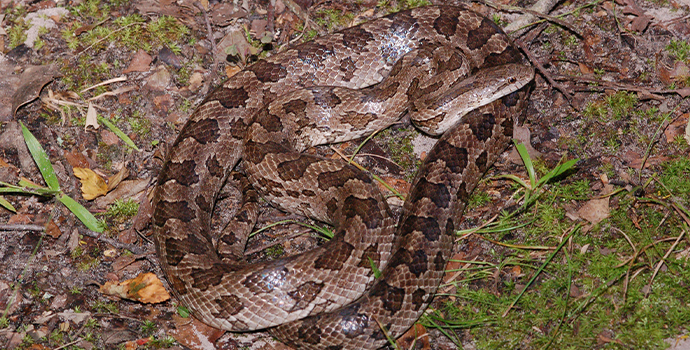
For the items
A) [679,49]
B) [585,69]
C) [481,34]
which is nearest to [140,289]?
[481,34]

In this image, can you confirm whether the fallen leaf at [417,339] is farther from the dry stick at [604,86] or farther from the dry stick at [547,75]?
the dry stick at [604,86]

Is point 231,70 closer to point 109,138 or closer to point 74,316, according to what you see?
point 109,138

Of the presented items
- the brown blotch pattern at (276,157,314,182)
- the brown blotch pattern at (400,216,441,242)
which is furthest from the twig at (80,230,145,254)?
the brown blotch pattern at (400,216,441,242)

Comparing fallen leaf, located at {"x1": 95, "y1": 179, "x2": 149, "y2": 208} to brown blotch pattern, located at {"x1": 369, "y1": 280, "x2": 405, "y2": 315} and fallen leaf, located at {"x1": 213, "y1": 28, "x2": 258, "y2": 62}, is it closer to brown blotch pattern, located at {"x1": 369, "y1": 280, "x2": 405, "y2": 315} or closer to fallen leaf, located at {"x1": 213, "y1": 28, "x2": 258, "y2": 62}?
fallen leaf, located at {"x1": 213, "y1": 28, "x2": 258, "y2": 62}

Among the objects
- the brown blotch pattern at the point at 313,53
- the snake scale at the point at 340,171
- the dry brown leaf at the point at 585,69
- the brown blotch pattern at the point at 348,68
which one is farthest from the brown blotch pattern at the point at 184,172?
the dry brown leaf at the point at 585,69

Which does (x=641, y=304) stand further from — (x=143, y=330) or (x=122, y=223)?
(x=122, y=223)

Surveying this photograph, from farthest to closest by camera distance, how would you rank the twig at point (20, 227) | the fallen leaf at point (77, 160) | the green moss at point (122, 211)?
the fallen leaf at point (77, 160)
the green moss at point (122, 211)
the twig at point (20, 227)

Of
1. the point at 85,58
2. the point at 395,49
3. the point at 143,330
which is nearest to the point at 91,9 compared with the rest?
the point at 85,58
